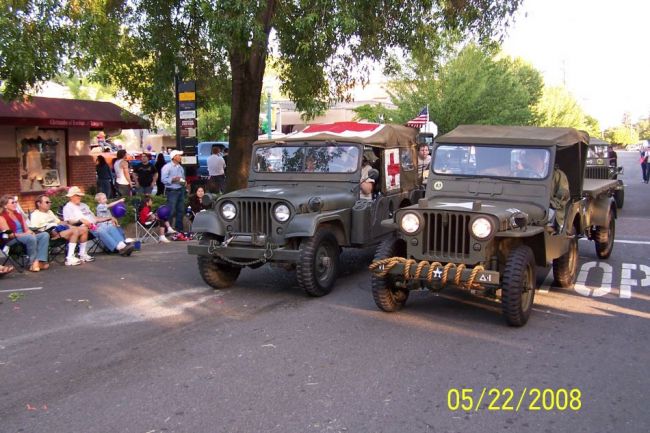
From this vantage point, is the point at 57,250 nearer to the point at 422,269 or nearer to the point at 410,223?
the point at 410,223

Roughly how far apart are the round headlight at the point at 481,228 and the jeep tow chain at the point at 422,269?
0.31 m

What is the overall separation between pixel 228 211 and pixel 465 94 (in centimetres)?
2266

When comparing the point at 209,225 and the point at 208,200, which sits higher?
the point at 208,200

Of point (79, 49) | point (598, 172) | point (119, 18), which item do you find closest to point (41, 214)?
point (79, 49)

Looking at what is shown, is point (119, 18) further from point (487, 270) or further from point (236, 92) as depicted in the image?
point (487, 270)

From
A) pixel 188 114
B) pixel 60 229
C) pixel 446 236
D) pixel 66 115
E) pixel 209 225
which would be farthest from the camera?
pixel 66 115

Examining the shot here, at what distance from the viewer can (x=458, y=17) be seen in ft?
41.3

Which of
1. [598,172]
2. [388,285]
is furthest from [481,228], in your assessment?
[598,172]

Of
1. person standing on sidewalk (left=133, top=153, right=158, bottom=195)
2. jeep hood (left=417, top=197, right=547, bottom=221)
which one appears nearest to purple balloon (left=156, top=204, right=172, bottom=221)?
person standing on sidewalk (left=133, top=153, right=158, bottom=195)

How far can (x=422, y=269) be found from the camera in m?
6.12

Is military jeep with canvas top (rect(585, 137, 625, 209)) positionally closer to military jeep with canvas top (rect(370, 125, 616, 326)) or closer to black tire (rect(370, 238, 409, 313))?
military jeep with canvas top (rect(370, 125, 616, 326))

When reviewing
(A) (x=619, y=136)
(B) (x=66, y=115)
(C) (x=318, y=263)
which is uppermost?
(A) (x=619, y=136)

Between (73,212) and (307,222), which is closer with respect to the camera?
(307,222)

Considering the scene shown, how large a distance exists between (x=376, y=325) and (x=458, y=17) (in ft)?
27.7
